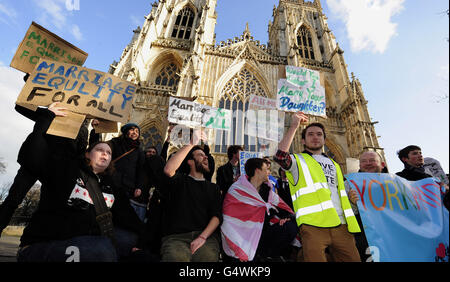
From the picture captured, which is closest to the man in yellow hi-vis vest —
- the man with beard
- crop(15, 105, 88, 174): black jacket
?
the man with beard

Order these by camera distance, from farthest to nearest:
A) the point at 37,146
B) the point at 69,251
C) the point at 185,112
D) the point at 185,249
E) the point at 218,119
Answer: the point at 218,119, the point at 185,112, the point at 185,249, the point at 37,146, the point at 69,251

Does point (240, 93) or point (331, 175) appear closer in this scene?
point (331, 175)

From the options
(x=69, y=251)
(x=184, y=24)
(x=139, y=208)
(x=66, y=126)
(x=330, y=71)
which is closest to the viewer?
(x=69, y=251)

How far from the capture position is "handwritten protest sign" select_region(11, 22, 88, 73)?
2.70m

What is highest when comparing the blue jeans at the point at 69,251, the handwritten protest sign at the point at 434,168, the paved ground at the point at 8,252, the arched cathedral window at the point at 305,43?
the arched cathedral window at the point at 305,43

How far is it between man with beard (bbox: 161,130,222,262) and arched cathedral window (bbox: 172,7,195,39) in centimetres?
1875

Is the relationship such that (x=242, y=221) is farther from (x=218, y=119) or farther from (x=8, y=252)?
(x=8, y=252)

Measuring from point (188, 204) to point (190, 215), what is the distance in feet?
0.40

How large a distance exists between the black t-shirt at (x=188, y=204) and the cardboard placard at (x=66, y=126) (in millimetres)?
1229

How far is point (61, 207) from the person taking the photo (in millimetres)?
1545

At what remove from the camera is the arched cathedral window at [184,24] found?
60.0 ft

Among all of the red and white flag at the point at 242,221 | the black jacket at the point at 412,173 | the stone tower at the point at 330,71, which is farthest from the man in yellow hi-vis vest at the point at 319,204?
the stone tower at the point at 330,71

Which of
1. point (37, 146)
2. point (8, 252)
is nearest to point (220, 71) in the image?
point (8, 252)

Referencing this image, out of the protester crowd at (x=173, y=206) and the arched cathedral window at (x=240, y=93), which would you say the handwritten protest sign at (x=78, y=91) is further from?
the arched cathedral window at (x=240, y=93)
